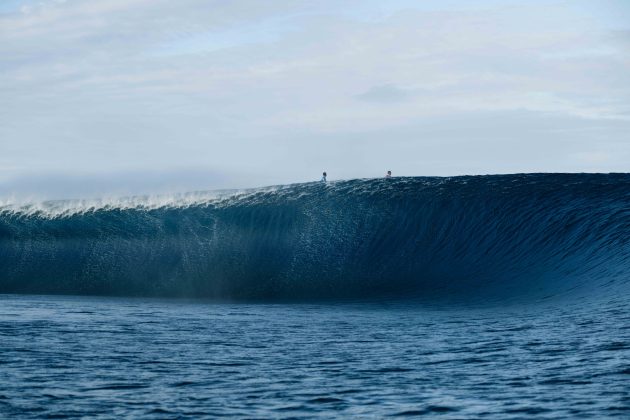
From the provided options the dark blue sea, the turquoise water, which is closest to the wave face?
the dark blue sea

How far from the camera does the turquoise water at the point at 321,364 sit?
7512mm

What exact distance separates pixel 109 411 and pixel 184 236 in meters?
18.8

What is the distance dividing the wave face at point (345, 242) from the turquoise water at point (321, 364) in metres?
4.75

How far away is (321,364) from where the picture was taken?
9797 millimetres

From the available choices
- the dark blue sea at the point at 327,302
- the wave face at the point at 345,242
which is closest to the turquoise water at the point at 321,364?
the dark blue sea at the point at 327,302

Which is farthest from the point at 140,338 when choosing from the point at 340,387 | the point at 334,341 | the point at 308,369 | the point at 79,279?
the point at 79,279

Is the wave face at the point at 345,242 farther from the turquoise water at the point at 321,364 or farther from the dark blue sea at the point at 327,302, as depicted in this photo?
the turquoise water at the point at 321,364

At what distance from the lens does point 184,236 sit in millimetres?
26094

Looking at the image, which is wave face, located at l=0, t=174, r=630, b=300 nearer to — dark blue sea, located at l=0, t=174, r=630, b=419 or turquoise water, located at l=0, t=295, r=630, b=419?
dark blue sea, located at l=0, t=174, r=630, b=419

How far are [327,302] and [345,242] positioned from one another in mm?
4414

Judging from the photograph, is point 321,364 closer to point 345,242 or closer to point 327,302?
point 327,302

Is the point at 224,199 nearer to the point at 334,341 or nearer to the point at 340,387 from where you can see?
the point at 334,341

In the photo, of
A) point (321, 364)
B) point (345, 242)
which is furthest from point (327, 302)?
point (321, 364)

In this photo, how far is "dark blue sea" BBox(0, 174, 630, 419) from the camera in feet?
26.3
